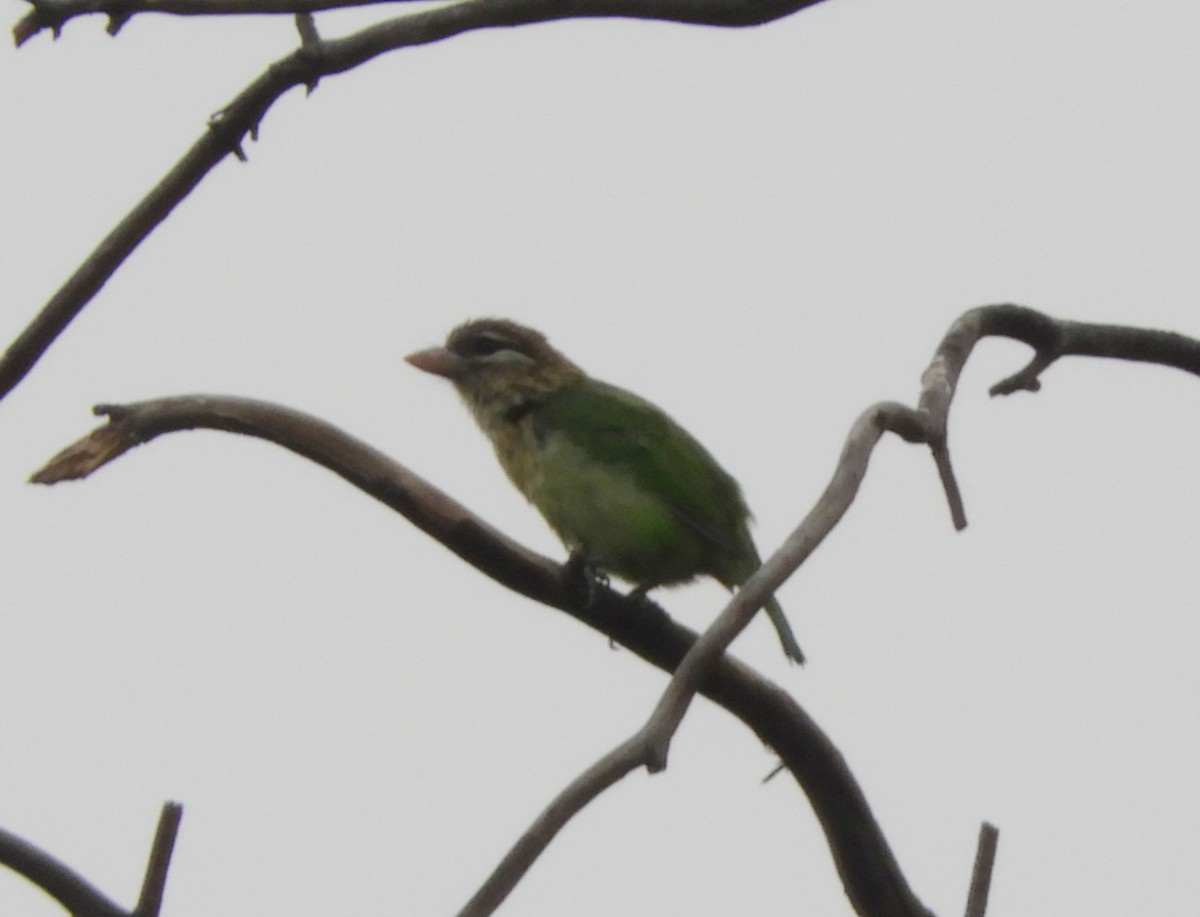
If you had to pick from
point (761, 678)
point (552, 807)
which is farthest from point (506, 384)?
point (552, 807)

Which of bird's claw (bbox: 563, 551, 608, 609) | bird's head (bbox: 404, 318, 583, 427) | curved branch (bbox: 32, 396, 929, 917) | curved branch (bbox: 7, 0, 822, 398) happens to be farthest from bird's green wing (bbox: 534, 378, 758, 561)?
curved branch (bbox: 7, 0, 822, 398)

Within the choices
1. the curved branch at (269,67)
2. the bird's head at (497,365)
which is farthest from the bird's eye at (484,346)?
the curved branch at (269,67)

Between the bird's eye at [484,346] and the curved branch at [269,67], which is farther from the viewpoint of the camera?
the bird's eye at [484,346]

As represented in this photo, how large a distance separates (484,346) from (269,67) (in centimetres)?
263

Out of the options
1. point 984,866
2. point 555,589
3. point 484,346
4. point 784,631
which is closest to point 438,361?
point 484,346

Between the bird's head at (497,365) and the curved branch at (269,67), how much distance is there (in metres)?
2.42

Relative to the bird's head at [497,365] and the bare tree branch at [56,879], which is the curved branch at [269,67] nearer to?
the bare tree branch at [56,879]

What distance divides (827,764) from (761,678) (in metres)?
0.17

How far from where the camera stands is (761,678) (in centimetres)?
279

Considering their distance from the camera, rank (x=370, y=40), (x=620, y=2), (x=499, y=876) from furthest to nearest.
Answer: (x=370, y=40), (x=620, y=2), (x=499, y=876)

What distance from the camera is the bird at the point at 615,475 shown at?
16.0 feet

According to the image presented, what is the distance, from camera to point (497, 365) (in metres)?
5.47

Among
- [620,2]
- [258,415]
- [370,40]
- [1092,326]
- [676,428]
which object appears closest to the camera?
[258,415]

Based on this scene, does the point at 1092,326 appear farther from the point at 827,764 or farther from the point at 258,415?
the point at 258,415
